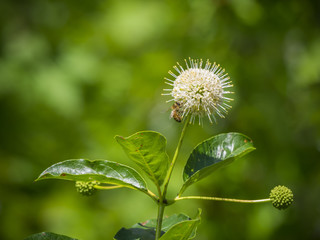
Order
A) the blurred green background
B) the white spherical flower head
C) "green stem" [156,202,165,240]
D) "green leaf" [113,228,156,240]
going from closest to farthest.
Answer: "green stem" [156,202,165,240]
"green leaf" [113,228,156,240]
the white spherical flower head
the blurred green background

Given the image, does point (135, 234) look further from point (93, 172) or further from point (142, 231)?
point (93, 172)

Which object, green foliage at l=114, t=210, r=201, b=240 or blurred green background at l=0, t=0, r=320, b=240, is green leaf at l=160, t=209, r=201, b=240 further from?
blurred green background at l=0, t=0, r=320, b=240

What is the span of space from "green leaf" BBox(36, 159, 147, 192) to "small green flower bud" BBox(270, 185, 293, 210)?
522 mm

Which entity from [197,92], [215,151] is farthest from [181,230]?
[197,92]

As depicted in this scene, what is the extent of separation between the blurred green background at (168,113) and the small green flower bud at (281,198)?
7.21 feet

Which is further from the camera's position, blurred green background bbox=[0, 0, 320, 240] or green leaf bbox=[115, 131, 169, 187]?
blurred green background bbox=[0, 0, 320, 240]

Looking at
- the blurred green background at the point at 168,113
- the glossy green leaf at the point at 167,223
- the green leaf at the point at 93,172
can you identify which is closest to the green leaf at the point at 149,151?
the green leaf at the point at 93,172

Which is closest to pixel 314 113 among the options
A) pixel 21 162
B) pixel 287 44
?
pixel 287 44

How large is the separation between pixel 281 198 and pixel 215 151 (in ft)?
1.05

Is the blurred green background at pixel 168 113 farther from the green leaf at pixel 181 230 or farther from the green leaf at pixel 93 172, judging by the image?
the green leaf at pixel 181 230

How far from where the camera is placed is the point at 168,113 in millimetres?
4145

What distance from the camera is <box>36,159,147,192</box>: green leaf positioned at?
1.40 meters

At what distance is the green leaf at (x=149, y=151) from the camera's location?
4.62 ft

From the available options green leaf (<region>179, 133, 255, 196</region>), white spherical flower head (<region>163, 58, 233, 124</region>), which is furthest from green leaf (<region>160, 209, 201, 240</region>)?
white spherical flower head (<region>163, 58, 233, 124</region>)
